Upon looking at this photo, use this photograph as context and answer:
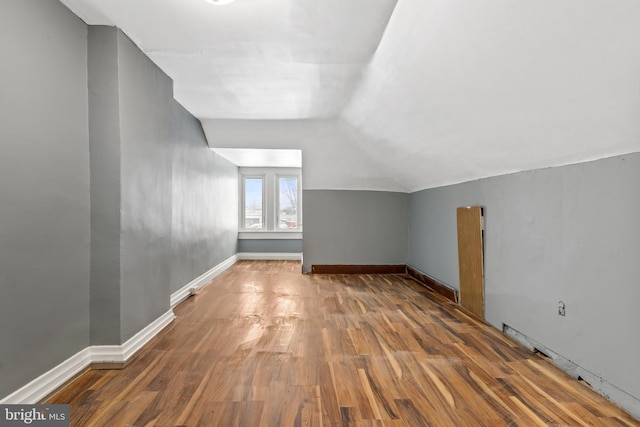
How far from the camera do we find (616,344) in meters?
1.84

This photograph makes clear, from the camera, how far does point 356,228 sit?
5840 millimetres

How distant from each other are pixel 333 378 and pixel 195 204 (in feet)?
10.2

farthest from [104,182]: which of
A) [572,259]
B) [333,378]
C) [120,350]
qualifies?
[572,259]

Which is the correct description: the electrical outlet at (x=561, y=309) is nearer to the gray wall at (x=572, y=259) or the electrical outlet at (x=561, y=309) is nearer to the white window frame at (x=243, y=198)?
the gray wall at (x=572, y=259)

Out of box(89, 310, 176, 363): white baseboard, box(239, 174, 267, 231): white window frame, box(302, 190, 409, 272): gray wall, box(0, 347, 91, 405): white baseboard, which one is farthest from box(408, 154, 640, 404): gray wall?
box(239, 174, 267, 231): white window frame

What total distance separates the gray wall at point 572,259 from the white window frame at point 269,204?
4.56 meters

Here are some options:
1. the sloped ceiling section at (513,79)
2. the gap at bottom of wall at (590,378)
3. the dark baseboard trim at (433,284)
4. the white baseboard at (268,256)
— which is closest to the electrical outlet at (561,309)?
the gap at bottom of wall at (590,378)

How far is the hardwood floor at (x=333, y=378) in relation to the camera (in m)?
1.75

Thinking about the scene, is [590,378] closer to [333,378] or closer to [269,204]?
[333,378]

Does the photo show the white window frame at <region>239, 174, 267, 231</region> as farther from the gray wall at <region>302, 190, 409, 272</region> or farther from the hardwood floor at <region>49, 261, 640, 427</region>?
the hardwood floor at <region>49, 261, 640, 427</region>

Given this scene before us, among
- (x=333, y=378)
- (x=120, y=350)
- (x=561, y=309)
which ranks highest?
(x=561, y=309)

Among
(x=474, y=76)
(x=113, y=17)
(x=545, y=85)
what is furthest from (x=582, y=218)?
(x=113, y=17)

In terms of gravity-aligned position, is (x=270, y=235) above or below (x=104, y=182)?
below

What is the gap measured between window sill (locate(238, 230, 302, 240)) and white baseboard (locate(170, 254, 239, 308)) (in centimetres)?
76
